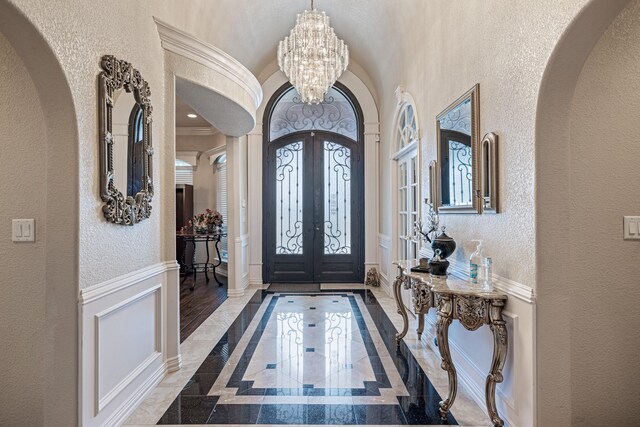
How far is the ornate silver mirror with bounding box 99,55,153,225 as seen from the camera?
2.06 m

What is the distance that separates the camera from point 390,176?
5516mm

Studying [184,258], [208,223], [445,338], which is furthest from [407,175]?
[184,258]

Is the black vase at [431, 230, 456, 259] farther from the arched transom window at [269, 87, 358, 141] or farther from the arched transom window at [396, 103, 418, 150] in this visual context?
the arched transom window at [269, 87, 358, 141]

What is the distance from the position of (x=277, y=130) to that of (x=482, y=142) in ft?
15.4

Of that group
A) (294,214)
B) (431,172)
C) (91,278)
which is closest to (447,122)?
(431,172)

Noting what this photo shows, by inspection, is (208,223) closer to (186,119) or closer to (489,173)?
(186,119)

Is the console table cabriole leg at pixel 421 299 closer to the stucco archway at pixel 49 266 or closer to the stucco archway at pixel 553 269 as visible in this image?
the stucco archway at pixel 553 269

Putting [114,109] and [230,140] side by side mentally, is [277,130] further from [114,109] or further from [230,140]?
[114,109]

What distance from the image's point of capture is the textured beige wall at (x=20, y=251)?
1.91m

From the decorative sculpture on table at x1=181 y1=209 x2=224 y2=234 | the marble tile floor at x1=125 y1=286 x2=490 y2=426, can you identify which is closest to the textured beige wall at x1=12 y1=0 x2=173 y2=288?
the marble tile floor at x1=125 y1=286 x2=490 y2=426

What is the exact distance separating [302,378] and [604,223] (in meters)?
2.24

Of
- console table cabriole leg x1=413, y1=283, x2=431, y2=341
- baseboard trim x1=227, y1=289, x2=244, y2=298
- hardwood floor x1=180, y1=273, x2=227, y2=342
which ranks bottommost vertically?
hardwood floor x1=180, y1=273, x2=227, y2=342

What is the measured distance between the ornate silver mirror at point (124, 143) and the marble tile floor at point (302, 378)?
132 centimetres

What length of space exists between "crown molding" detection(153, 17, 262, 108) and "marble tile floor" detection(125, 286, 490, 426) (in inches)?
103
